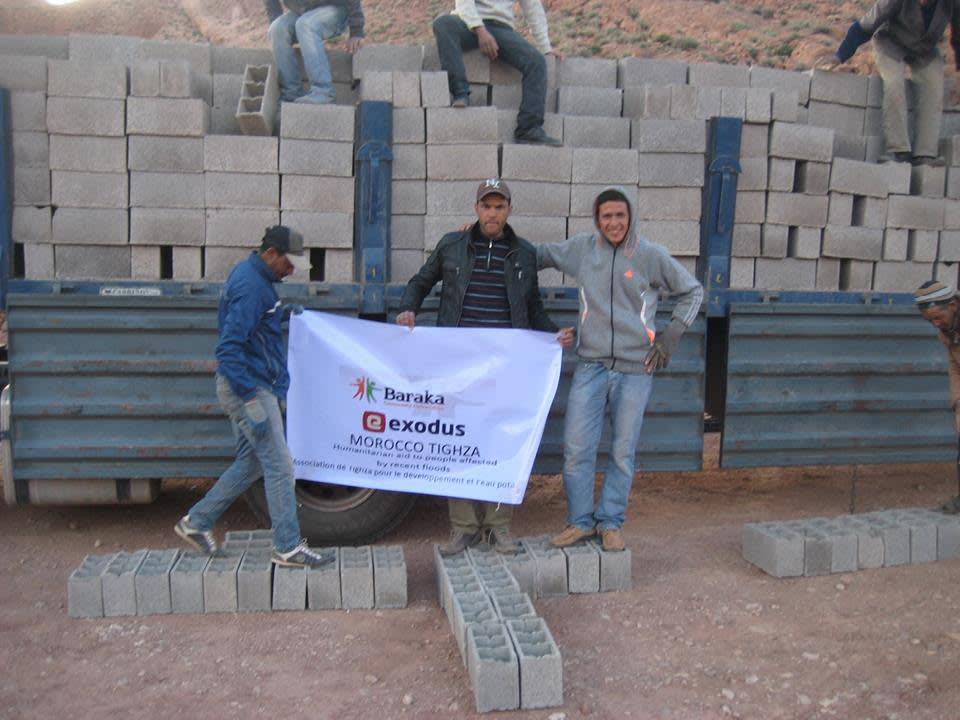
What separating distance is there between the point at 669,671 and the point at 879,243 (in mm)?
3561

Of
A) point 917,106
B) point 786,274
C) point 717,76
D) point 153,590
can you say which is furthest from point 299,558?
point 917,106

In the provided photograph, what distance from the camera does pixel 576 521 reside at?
480cm

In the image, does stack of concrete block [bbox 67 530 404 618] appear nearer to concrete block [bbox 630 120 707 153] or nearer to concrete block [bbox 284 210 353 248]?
concrete block [bbox 284 210 353 248]

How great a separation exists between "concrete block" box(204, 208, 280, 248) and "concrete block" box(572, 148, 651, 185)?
1867 mm

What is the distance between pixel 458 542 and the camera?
15.7ft

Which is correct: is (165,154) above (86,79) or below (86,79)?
below

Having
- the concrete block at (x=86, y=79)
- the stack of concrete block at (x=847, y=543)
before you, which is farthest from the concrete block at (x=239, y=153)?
the stack of concrete block at (x=847, y=543)

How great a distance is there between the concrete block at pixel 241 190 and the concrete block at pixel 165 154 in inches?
4.7

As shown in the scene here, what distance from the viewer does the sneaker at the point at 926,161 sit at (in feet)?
19.9

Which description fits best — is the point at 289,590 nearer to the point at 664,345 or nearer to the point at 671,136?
the point at 664,345

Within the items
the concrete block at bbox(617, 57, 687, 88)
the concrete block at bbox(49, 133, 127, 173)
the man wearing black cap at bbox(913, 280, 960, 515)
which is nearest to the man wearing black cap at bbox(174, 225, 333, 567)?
the concrete block at bbox(49, 133, 127, 173)

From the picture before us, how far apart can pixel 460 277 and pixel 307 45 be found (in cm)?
188

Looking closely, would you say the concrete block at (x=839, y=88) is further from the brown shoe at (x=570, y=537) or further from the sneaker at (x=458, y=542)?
the sneaker at (x=458, y=542)

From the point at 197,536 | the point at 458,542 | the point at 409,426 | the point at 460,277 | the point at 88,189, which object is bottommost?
the point at 458,542
